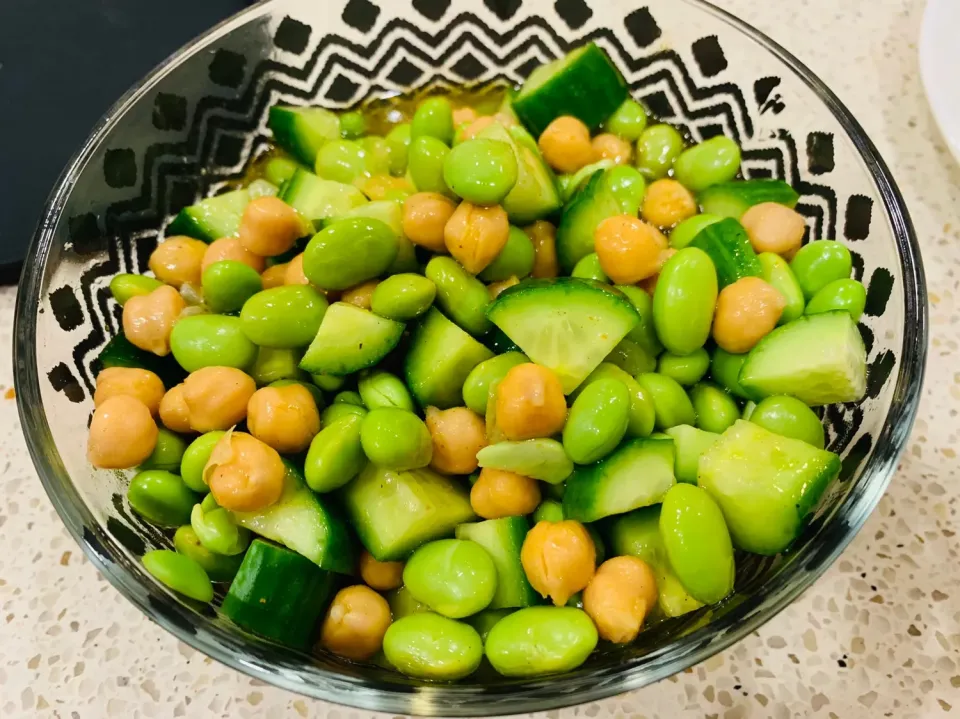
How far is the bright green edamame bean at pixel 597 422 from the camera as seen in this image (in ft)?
2.79

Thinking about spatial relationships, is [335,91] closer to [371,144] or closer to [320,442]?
[371,144]

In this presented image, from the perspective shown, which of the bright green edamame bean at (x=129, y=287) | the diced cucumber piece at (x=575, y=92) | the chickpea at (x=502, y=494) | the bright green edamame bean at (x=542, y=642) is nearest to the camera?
the bright green edamame bean at (x=542, y=642)

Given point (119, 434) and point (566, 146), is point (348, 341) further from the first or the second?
point (566, 146)

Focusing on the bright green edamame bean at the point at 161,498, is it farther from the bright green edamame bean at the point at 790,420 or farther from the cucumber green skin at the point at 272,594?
the bright green edamame bean at the point at 790,420

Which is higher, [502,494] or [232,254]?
[232,254]

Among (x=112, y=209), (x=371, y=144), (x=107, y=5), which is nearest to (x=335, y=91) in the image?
(x=371, y=144)

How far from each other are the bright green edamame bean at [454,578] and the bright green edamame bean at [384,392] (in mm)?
190

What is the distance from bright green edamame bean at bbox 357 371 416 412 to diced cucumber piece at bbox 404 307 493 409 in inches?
0.7

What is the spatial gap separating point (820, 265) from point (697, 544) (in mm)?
475

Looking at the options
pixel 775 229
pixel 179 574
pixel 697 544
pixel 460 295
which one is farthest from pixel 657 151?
pixel 179 574

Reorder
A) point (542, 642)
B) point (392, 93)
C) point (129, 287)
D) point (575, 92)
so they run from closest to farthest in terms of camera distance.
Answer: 1. point (542, 642)
2. point (129, 287)
3. point (575, 92)
4. point (392, 93)

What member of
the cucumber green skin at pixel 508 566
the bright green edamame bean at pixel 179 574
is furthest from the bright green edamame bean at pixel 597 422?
the bright green edamame bean at pixel 179 574

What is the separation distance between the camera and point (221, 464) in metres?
0.88

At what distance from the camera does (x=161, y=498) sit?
3.08 feet
